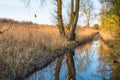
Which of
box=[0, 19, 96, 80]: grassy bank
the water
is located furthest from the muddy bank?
the water

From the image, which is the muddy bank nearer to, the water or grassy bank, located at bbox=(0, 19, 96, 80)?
grassy bank, located at bbox=(0, 19, 96, 80)

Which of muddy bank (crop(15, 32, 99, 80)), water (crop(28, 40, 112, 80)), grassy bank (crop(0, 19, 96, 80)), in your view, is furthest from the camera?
water (crop(28, 40, 112, 80))

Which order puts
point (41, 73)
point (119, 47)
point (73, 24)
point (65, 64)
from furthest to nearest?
point (73, 24) < point (119, 47) < point (65, 64) < point (41, 73)

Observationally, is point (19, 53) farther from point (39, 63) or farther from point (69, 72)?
point (69, 72)

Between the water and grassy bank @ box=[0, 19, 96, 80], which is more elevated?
grassy bank @ box=[0, 19, 96, 80]

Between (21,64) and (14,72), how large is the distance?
912 millimetres

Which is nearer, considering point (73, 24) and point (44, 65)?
point (44, 65)

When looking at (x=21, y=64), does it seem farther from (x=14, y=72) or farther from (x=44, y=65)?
(x=44, y=65)

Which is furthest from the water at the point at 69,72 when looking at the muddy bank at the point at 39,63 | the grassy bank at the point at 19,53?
the grassy bank at the point at 19,53

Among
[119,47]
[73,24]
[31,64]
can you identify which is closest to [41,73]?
[31,64]

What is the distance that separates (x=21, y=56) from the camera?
34.8 ft

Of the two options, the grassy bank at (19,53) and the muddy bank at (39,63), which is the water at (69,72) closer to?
the muddy bank at (39,63)

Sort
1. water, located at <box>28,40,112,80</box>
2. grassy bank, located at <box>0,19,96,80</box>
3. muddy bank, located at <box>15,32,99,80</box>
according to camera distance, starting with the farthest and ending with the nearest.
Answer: water, located at <box>28,40,112,80</box>
muddy bank, located at <box>15,32,99,80</box>
grassy bank, located at <box>0,19,96,80</box>

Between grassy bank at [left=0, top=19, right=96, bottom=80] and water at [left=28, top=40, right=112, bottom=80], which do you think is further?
water at [left=28, top=40, right=112, bottom=80]
